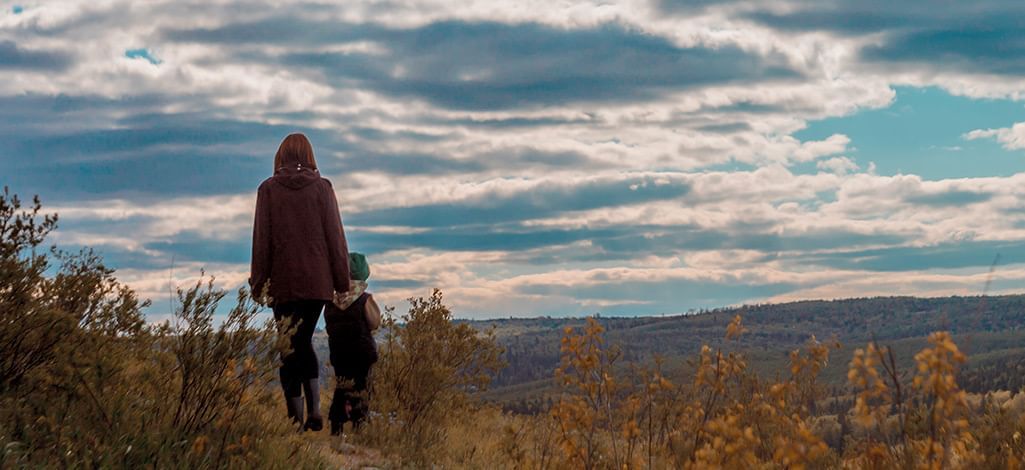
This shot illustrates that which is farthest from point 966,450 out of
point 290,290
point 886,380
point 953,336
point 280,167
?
point 280,167

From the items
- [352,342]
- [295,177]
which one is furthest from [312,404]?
[295,177]

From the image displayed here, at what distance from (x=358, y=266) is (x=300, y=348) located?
1176mm

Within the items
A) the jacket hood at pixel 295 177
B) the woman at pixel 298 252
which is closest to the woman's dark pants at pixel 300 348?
the woman at pixel 298 252

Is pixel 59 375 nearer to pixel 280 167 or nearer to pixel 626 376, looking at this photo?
pixel 280 167

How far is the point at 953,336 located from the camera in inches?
133

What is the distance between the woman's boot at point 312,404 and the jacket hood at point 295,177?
1753mm

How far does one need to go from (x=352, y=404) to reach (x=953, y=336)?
22.1 ft

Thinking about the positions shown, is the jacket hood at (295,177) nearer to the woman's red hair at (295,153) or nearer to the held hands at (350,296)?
the woman's red hair at (295,153)

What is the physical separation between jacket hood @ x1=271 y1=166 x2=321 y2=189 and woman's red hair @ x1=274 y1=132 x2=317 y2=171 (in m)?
0.07

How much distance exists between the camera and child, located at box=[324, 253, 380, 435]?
8.99 metres

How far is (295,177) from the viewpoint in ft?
26.6

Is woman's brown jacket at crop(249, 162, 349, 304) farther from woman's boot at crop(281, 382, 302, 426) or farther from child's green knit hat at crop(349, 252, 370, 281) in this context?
woman's boot at crop(281, 382, 302, 426)

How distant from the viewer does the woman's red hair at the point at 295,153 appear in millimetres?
8234

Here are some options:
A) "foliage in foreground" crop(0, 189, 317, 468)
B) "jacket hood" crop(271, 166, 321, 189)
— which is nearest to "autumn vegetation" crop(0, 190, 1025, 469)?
"foliage in foreground" crop(0, 189, 317, 468)
